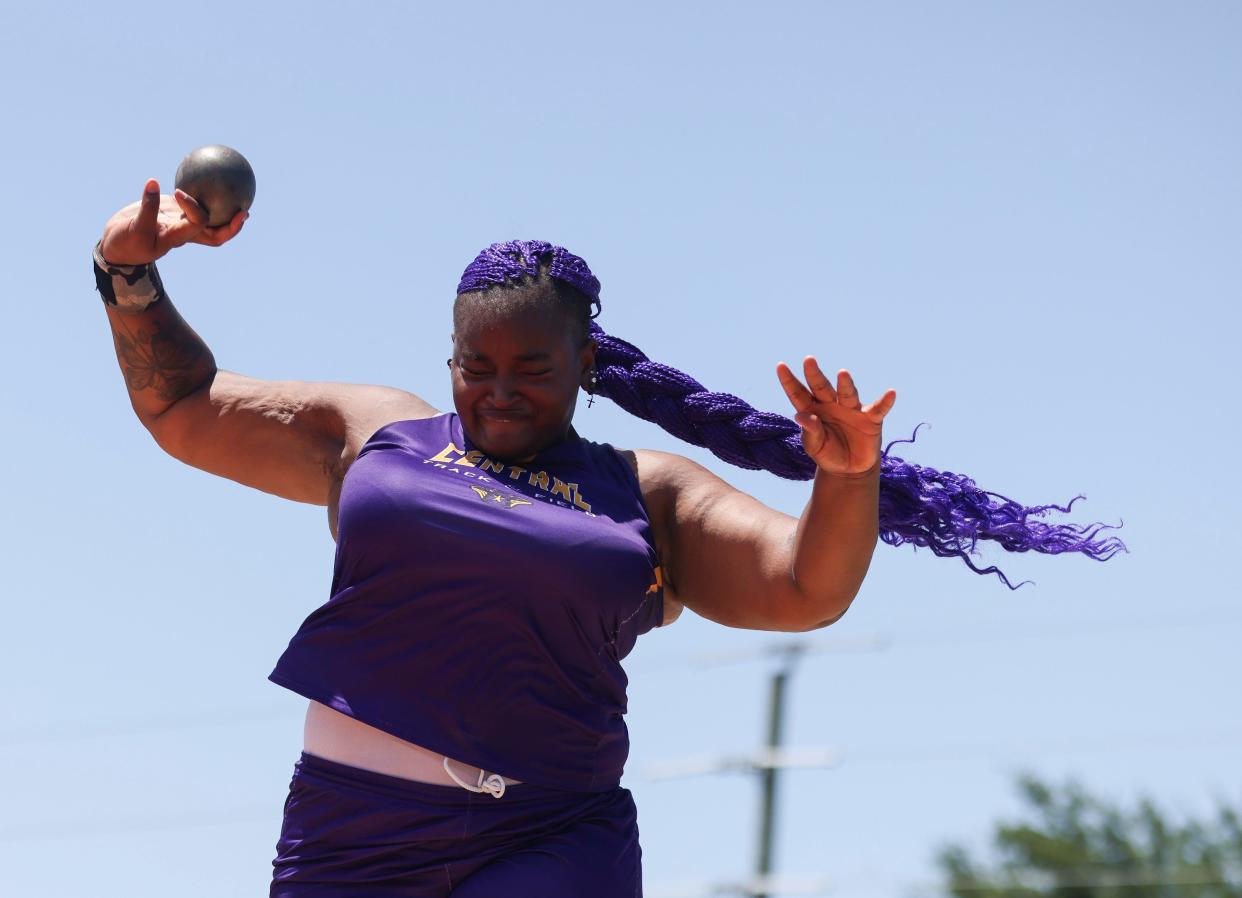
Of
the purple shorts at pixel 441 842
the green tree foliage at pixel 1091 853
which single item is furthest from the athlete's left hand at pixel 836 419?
the green tree foliage at pixel 1091 853

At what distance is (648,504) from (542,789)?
2.33 feet

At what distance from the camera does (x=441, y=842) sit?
3.70m

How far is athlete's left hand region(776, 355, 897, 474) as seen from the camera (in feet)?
12.0

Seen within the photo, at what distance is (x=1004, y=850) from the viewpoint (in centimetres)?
3750

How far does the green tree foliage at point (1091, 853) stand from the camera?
104ft

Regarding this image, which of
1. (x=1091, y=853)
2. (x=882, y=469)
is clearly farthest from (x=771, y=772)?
(x=1091, y=853)

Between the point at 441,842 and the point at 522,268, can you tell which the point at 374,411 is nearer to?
the point at 522,268

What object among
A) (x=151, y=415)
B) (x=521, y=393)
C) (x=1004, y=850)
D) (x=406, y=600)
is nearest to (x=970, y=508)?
(x=521, y=393)

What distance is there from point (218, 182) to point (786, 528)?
1.45 metres

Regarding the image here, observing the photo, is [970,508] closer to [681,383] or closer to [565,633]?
[681,383]

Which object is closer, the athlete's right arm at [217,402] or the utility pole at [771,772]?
the athlete's right arm at [217,402]

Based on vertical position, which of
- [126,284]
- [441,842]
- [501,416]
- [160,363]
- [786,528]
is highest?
[126,284]

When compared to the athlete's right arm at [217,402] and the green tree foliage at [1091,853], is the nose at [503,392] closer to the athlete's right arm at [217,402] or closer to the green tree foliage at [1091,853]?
the athlete's right arm at [217,402]

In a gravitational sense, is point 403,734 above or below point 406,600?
below
